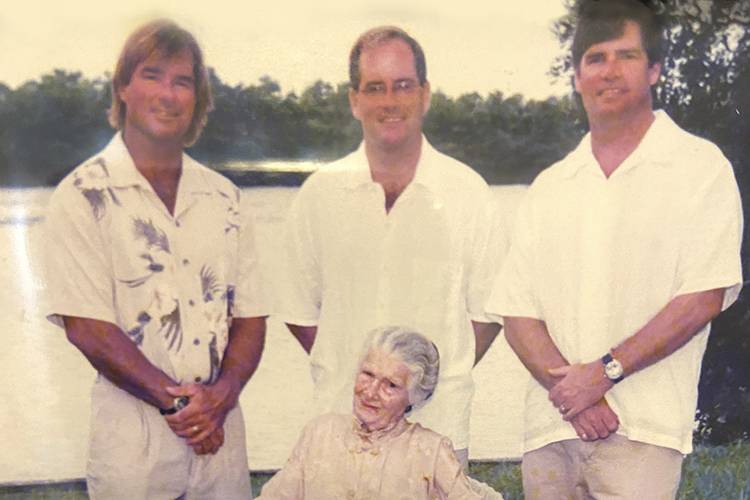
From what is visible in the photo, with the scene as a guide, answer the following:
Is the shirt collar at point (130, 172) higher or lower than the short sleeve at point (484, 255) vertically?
higher

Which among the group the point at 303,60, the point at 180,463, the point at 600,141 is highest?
the point at 303,60

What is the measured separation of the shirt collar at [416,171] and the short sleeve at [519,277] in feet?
0.92

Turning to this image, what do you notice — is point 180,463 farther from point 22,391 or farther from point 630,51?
point 630,51

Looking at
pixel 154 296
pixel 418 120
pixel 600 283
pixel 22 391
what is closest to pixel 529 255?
pixel 600 283

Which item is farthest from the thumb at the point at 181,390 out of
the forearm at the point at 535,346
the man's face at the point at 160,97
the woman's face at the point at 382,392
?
the forearm at the point at 535,346

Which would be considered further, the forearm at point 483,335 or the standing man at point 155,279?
the forearm at point 483,335

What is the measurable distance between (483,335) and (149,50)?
132 centimetres

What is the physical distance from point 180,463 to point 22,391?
0.54 m

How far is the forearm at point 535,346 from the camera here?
3545 millimetres

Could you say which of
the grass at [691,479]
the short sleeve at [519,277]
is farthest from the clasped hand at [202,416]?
the short sleeve at [519,277]

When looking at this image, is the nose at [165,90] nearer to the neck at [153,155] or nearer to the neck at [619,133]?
the neck at [153,155]

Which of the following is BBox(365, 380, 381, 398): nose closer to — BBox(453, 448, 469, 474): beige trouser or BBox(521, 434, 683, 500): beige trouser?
BBox(453, 448, 469, 474): beige trouser

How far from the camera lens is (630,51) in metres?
3.52

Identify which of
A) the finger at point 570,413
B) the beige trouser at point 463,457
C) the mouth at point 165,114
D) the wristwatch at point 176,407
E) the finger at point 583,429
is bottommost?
the beige trouser at point 463,457
